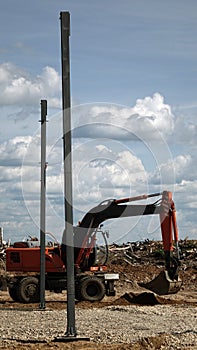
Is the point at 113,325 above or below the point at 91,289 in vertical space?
below

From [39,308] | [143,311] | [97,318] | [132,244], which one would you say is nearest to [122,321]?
[97,318]

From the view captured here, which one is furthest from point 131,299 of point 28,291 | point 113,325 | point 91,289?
point 113,325

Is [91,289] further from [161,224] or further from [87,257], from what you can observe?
[161,224]

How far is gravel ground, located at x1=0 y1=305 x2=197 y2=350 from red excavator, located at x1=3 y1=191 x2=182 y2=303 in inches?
115

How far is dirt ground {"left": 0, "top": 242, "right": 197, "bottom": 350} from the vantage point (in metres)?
15.1

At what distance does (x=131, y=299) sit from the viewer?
2819cm

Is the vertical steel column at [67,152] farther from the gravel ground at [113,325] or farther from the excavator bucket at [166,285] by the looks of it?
the excavator bucket at [166,285]

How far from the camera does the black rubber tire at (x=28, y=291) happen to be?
2847cm

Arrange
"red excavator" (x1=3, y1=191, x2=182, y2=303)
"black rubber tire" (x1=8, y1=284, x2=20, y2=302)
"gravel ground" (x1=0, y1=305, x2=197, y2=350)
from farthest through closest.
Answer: "black rubber tire" (x1=8, y1=284, x2=20, y2=302) → "red excavator" (x1=3, y1=191, x2=182, y2=303) → "gravel ground" (x1=0, y1=305, x2=197, y2=350)

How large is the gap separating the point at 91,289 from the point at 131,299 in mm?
1508

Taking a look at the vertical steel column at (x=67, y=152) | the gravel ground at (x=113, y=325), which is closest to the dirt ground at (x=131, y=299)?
the gravel ground at (x=113, y=325)

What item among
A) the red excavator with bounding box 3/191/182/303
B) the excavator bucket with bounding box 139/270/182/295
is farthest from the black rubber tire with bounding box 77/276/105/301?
the excavator bucket with bounding box 139/270/182/295

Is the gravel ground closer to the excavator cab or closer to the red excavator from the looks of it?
the excavator cab

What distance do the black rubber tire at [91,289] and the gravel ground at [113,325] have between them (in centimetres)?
284
